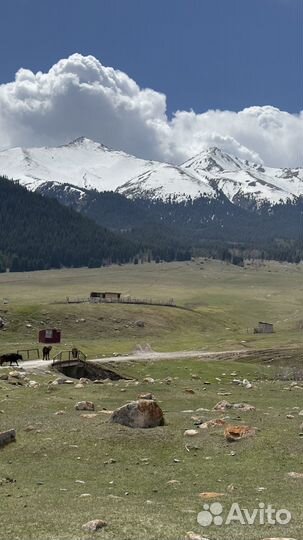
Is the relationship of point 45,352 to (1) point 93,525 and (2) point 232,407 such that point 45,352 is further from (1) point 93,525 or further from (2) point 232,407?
(1) point 93,525

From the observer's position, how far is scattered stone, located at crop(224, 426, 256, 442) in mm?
27298

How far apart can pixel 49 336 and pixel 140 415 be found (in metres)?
61.8

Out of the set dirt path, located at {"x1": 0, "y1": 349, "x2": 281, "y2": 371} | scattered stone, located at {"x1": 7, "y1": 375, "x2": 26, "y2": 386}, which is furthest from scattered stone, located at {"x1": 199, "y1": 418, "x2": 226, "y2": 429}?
dirt path, located at {"x1": 0, "y1": 349, "x2": 281, "y2": 371}

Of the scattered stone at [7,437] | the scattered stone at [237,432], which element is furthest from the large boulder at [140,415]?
the scattered stone at [7,437]

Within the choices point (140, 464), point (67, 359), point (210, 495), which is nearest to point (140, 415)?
point (140, 464)

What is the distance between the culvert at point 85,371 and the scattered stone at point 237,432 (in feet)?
118

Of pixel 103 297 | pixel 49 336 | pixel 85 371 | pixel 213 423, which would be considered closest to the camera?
pixel 213 423

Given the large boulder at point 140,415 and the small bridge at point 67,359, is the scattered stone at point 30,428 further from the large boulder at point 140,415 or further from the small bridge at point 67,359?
the small bridge at point 67,359

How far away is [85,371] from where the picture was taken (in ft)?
212

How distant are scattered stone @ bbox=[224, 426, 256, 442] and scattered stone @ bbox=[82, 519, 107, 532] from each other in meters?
11.4

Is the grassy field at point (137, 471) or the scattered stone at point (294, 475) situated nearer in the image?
the grassy field at point (137, 471)

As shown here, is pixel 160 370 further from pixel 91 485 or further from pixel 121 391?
pixel 91 485

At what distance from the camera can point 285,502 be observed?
19.3 metres

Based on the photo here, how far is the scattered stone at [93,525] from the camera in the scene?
54.7ft
